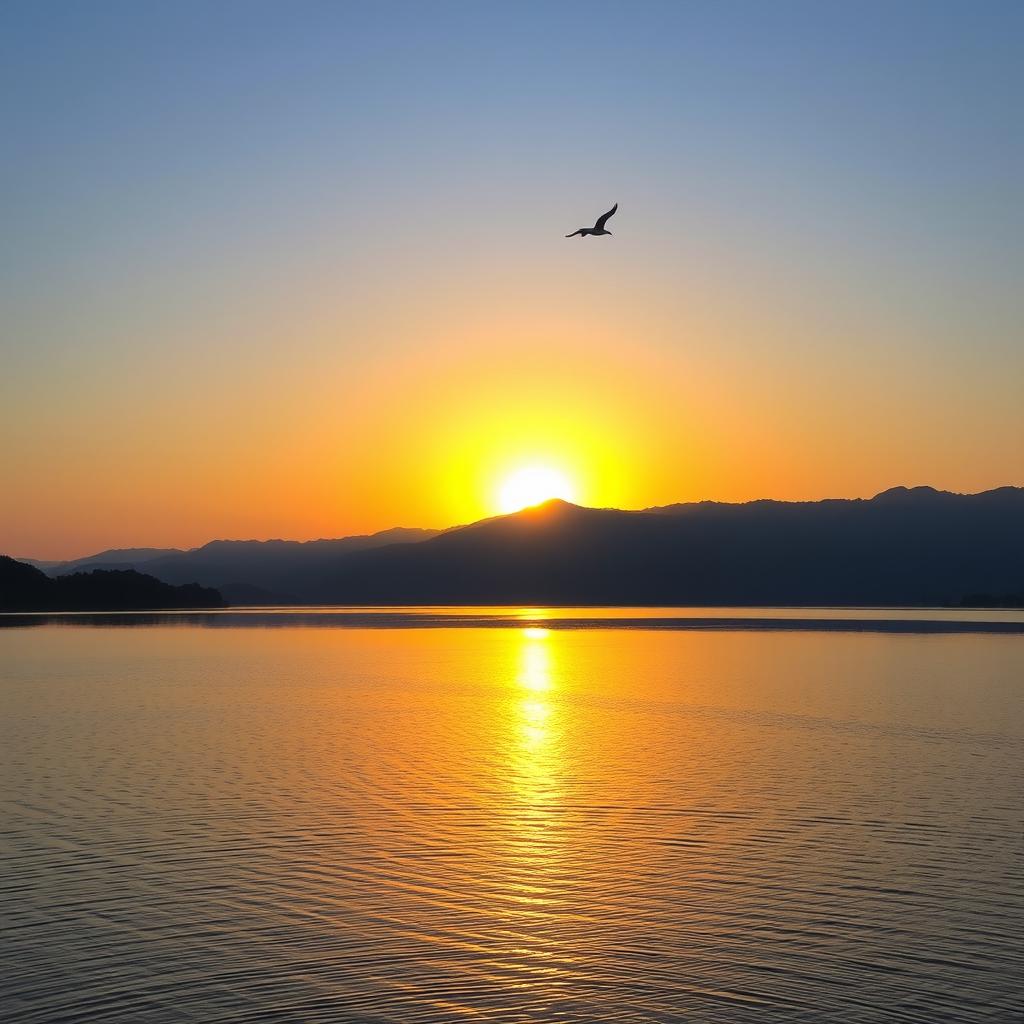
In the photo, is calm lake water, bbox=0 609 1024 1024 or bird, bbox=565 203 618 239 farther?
bird, bbox=565 203 618 239

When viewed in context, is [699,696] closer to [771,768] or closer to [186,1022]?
[771,768]

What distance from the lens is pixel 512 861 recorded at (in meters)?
23.3

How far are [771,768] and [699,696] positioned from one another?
23696 mm

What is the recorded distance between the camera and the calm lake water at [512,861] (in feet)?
52.0

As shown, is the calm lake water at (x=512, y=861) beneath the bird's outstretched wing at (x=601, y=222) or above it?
beneath

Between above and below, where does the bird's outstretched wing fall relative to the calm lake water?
above

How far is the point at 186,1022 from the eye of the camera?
48.0ft

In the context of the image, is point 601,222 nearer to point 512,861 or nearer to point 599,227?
point 599,227

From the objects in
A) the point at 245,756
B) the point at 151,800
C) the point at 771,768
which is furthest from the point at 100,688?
the point at 771,768

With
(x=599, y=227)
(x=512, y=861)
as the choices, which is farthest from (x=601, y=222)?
(x=512, y=861)

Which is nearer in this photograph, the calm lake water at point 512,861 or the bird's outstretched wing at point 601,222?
the calm lake water at point 512,861

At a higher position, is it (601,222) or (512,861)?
(601,222)

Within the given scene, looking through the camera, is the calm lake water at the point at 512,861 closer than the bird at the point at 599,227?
Yes

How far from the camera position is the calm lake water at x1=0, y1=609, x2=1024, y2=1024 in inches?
624
